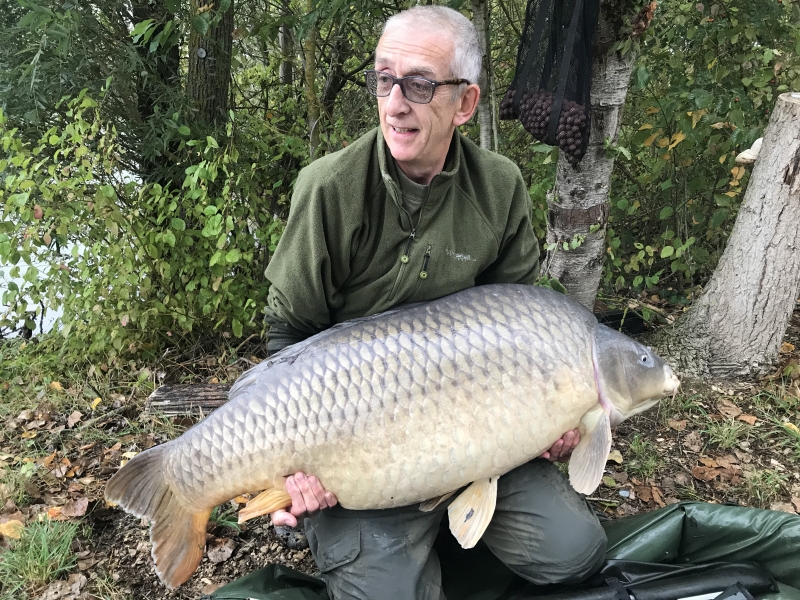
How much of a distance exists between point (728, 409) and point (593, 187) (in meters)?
0.95

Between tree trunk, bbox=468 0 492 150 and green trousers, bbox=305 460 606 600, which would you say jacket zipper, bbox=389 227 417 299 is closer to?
green trousers, bbox=305 460 606 600

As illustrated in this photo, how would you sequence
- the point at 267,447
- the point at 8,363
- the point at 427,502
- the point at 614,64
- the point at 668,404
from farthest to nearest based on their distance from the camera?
the point at 8,363, the point at 668,404, the point at 614,64, the point at 427,502, the point at 267,447

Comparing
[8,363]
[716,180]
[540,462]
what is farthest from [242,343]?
[716,180]

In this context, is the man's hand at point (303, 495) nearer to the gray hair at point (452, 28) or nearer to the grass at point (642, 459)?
the gray hair at point (452, 28)

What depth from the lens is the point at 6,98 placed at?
102 inches

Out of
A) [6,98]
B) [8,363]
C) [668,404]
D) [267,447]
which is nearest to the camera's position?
[267,447]

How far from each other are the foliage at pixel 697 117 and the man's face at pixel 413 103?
98cm

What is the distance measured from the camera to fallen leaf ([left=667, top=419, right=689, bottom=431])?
2135 millimetres

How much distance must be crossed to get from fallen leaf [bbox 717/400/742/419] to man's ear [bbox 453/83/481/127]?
1.48 meters

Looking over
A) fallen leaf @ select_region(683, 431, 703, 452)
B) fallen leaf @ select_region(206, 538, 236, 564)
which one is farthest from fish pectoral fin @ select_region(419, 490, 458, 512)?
fallen leaf @ select_region(683, 431, 703, 452)

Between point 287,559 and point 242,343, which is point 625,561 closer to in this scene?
point 287,559

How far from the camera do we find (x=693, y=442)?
2080 millimetres

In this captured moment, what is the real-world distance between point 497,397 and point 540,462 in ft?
1.18

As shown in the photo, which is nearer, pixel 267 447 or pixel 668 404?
pixel 267 447
